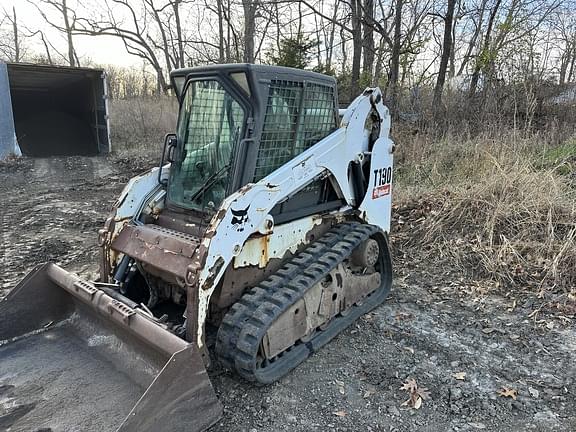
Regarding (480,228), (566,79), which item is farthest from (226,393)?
(566,79)

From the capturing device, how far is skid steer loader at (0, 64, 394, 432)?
7.93 feet

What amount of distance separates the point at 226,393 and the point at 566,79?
10478mm

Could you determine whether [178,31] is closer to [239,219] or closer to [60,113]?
[60,113]

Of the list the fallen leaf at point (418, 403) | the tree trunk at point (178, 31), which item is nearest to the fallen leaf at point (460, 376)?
the fallen leaf at point (418, 403)

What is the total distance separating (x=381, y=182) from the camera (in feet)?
13.0

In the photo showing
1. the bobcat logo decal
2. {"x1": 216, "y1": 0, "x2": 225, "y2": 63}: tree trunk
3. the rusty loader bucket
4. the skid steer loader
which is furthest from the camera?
{"x1": 216, "y1": 0, "x2": 225, "y2": 63}: tree trunk

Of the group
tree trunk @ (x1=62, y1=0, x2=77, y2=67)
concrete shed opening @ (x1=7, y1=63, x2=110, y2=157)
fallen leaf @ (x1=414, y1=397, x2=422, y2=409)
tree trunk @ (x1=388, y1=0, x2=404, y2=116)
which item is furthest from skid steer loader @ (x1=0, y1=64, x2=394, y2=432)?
tree trunk @ (x1=62, y1=0, x2=77, y2=67)

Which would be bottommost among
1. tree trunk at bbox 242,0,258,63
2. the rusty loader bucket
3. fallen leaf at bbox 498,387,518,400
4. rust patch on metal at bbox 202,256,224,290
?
fallen leaf at bbox 498,387,518,400

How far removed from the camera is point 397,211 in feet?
18.7

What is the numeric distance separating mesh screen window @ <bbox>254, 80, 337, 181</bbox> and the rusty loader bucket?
1.22 meters

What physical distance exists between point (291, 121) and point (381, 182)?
3.92 ft

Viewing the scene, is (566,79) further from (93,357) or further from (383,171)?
(93,357)

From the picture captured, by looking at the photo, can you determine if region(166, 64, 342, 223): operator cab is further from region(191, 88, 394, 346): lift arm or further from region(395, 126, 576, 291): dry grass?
region(395, 126, 576, 291): dry grass

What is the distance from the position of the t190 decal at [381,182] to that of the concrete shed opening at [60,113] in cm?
926
